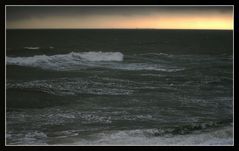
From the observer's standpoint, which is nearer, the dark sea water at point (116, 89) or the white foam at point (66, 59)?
the dark sea water at point (116, 89)

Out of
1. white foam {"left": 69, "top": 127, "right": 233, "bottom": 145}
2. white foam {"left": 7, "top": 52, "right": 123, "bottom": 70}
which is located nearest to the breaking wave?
white foam {"left": 7, "top": 52, "right": 123, "bottom": 70}

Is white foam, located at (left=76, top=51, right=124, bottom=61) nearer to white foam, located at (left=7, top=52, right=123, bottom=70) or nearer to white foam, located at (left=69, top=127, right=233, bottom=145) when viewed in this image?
white foam, located at (left=7, top=52, right=123, bottom=70)

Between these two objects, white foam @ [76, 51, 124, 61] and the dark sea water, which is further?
white foam @ [76, 51, 124, 61]

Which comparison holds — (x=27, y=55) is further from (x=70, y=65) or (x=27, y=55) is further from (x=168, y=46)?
(x=168, y=46)

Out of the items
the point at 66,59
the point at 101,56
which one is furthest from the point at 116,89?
the point at 66,59

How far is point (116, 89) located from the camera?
507 cm

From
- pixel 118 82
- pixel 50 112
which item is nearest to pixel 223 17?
pixel 118 82

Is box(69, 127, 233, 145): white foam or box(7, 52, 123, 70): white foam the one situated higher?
box(7, 52, 123, 70): white foam

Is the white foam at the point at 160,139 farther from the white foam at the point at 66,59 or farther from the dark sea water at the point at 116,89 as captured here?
the white foam at the point at 66,59

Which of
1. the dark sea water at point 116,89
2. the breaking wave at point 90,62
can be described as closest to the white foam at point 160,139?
the dark sea water at point 116,89

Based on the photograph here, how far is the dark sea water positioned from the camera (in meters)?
4.75

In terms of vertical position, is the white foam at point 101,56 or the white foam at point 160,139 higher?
the white foam at point 101,56

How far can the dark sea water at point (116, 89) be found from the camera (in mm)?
4746
